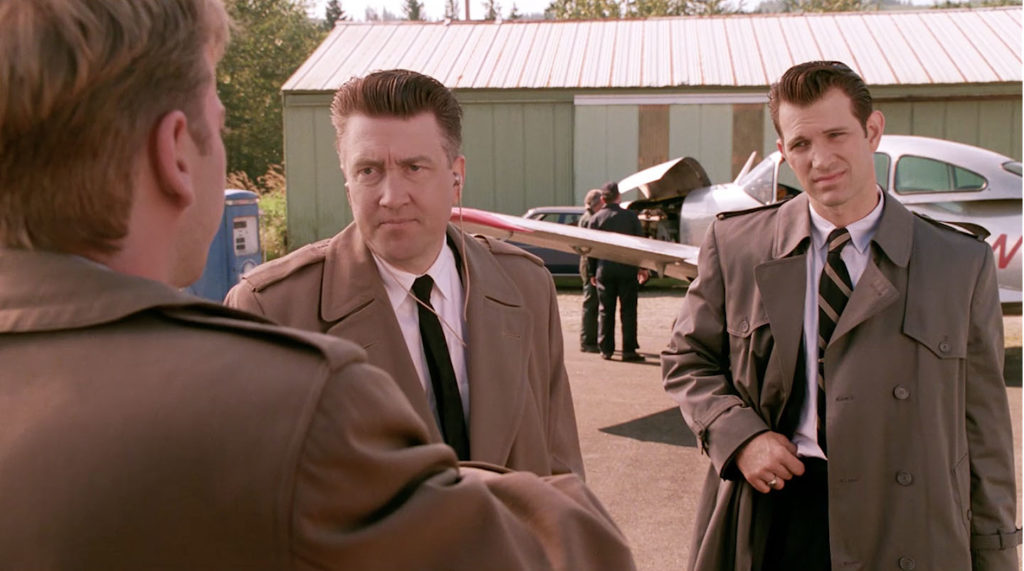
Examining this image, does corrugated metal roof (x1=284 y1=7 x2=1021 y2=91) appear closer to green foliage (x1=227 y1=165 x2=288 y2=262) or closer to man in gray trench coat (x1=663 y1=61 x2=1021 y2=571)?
green foliage (x1=227 y1=165 x2=288 y2=262)

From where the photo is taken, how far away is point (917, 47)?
69.2 feet

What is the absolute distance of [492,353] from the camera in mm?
2414

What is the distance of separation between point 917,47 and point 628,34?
643cm

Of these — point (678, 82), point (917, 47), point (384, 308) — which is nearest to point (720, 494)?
point (384, 308)

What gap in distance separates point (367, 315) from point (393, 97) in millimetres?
587

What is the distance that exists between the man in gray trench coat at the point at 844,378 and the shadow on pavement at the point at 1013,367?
24.9 feet

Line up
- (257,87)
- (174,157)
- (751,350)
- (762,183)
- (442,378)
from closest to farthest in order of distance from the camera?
(174,157)
(442,378)
(751,350)
(762,183)
(257,87)

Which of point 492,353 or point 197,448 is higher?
point 197,448

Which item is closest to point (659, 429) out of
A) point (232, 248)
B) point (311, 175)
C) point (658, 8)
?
point (232, 248)

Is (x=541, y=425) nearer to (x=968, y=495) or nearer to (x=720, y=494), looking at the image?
(x=720, y=494)

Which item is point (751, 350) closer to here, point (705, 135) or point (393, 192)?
point (393, 192)

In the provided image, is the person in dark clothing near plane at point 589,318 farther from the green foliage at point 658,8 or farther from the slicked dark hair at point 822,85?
the green foliage at point 658,8

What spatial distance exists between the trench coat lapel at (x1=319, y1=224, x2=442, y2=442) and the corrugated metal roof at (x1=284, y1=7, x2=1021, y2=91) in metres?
18.6

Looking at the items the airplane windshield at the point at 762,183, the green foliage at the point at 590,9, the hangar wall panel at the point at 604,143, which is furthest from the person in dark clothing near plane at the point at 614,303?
the green foliage at the point at 590,9
